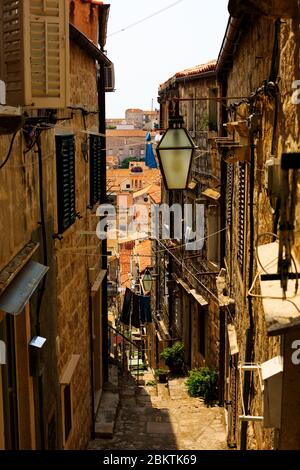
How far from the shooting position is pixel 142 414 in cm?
1318

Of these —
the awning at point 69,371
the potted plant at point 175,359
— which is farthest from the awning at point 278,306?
the potted plant at point 175,359

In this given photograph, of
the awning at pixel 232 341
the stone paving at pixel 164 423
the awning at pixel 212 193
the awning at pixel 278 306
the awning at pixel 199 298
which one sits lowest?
the stone paving at pixel 164 423

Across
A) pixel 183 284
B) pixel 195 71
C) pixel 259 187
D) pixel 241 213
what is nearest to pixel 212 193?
pixel 195 71

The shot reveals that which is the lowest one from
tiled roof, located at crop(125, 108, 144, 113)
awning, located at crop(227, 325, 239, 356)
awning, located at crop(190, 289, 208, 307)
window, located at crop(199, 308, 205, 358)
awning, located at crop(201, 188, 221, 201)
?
window, located at crop(199, 308, 205, 358)

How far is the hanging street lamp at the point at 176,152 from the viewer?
19.7 feet

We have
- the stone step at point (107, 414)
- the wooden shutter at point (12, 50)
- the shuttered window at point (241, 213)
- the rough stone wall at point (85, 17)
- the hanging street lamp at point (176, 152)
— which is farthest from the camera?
the rough stone wall at point (85, 17)

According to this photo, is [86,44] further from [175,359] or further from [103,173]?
[175,359]

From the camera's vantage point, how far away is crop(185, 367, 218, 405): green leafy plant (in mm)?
14266

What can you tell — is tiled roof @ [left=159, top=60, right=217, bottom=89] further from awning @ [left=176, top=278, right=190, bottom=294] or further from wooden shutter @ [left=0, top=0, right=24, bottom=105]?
wooden shutter @ [left=0, top=0, right=24, bottom=105]

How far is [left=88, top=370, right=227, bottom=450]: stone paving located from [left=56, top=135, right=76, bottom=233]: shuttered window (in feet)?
16.2

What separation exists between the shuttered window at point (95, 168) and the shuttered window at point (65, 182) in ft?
9.23

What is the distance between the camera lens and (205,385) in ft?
47.0

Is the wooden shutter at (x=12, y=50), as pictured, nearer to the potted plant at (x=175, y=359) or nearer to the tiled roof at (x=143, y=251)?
the potted plant at (x=175, y=359)

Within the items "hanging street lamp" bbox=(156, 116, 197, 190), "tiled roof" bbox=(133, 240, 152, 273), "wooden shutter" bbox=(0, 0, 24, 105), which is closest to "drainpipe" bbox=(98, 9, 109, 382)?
"hanging street lamp" bbox=(156, 116, 197, 190)
